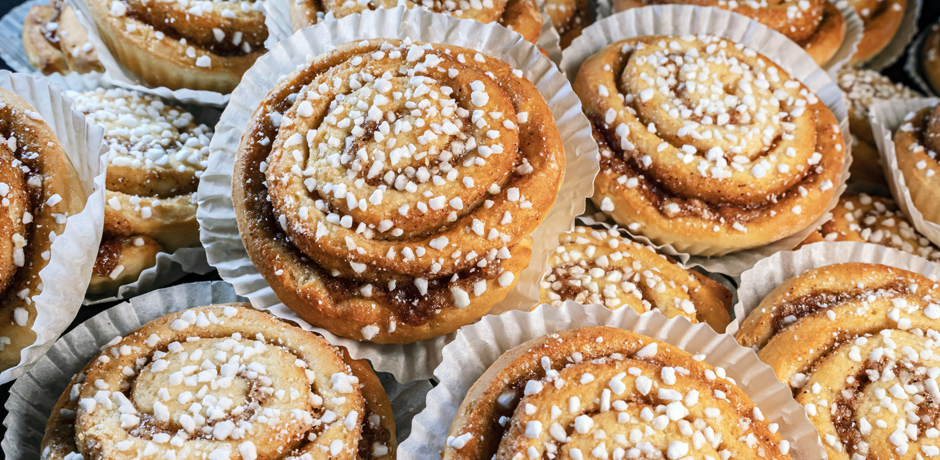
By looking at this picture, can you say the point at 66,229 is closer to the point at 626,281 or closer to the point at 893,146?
the point at 626,281

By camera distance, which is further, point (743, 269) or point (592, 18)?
point (592, 18)

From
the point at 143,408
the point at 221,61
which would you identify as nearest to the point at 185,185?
the point at 221,61

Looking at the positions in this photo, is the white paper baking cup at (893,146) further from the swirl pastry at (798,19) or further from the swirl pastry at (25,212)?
the swirl pastry at (25,212)


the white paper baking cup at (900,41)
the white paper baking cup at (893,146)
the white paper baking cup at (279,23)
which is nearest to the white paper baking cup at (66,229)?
the white paper baking cup at (279,23)

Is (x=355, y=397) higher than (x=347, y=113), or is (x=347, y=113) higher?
(x=347, y=113)

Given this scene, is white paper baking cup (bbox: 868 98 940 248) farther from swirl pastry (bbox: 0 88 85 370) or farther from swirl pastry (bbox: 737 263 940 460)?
swirl pastry (bbox: 0 88 85 370)

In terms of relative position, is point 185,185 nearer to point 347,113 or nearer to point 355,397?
point 347,113
